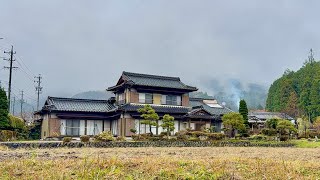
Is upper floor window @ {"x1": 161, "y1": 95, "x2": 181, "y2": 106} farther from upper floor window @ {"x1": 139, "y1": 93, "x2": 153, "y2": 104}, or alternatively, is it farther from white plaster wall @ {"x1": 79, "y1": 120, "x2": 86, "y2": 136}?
white plaster wall @ {"x1": 79, "y1": 120, "x2": 86, "y2": 136}

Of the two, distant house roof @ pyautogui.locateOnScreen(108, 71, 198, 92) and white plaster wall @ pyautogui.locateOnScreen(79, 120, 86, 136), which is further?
distant house roof @ pyautogui.locateOnScreen(108, 71, 198, 92)

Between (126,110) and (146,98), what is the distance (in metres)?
3.94

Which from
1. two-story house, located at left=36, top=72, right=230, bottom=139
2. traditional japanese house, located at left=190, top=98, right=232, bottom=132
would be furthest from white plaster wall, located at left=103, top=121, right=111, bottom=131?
traditional japanese house, located at left=190, top=98, right=232, bottom=132

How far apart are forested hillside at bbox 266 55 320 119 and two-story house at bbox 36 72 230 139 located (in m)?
42.5

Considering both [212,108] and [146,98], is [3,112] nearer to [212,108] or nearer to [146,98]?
[146,98]

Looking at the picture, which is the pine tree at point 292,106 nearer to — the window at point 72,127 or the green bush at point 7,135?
the window at point 72,127

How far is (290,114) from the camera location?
278ft

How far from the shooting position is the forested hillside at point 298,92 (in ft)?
270

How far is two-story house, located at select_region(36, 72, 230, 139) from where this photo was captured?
4212 cm

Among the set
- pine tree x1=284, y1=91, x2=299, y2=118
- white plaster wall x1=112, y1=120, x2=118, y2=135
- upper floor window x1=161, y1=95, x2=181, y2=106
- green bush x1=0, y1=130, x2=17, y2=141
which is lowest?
green bush x1=0, y1=130, x2=17, y2=141

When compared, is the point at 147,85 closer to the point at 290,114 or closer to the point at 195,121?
the point at 195,121

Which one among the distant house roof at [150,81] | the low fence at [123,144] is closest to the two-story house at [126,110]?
the distant house roof at [150,81]

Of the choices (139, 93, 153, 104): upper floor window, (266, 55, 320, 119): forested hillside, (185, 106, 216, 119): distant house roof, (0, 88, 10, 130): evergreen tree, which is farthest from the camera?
(266, 55, 320, 119): forested hillside

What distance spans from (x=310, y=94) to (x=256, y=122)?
1192 inches
